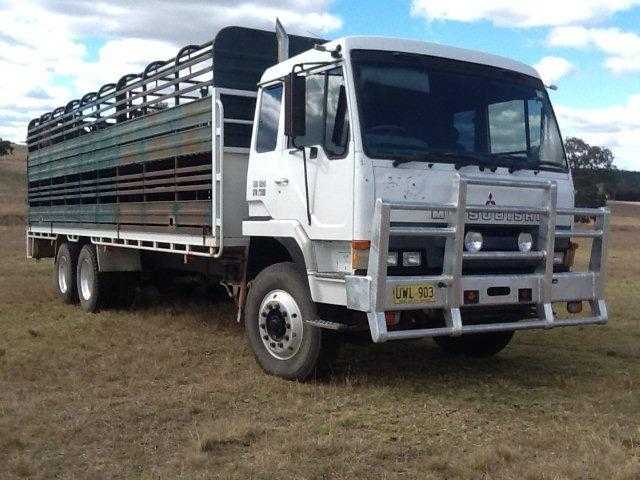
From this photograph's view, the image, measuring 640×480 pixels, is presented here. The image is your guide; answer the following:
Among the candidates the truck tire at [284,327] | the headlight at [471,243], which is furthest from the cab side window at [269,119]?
the headlight at [471,243]

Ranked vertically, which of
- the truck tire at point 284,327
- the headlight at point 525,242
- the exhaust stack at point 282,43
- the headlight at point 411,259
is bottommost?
the truck tire at point 284,327

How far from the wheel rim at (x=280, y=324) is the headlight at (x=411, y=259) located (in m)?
1.02

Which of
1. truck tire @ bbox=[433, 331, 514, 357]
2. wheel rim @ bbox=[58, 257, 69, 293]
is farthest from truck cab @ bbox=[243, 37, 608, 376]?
wheel rim @ bbox=[58, 257, 69, 293]

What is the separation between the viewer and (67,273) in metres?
11.4

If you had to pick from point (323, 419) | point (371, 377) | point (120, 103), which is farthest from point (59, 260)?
point (323, 419)

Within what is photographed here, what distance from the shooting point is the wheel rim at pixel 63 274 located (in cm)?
1147

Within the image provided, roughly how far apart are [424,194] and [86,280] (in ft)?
21.6

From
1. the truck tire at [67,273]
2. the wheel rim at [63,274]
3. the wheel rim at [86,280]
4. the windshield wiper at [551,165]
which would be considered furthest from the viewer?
the wheel rim at [63,274]

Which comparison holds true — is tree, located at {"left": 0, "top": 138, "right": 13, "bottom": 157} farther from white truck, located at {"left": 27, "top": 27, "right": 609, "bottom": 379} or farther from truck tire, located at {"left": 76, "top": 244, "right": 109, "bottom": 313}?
white truck, located at {"left": 27, "top": 27, "right": 609, "bottom": 379}

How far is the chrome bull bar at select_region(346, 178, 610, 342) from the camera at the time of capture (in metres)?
5.30

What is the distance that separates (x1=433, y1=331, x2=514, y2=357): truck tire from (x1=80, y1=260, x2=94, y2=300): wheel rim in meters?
5.19

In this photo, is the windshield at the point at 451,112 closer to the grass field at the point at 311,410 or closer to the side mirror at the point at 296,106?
the side mirror at the point at 296,106

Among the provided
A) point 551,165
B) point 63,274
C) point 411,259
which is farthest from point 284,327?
point 63,274

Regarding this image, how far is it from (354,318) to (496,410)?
4.16ft
